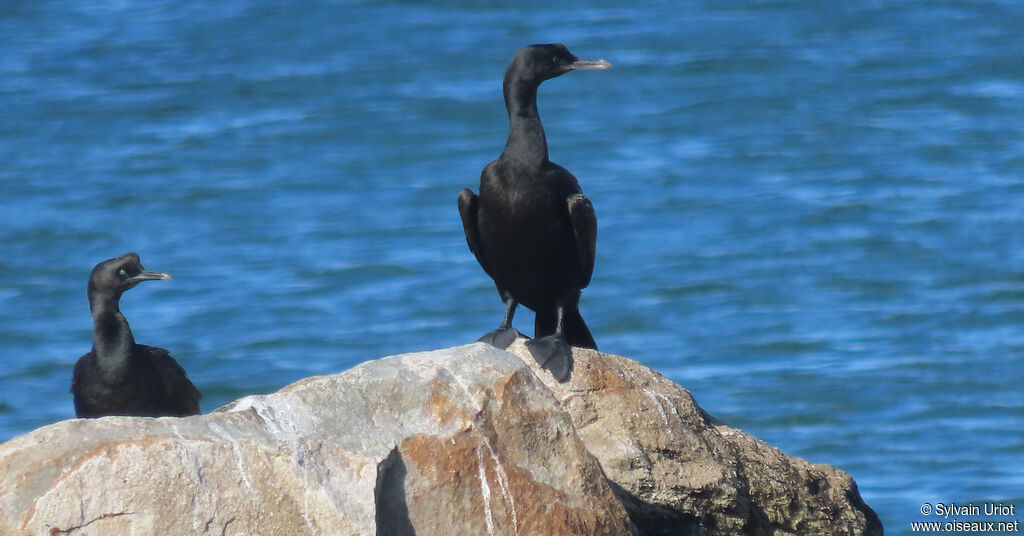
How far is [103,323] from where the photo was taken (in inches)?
282

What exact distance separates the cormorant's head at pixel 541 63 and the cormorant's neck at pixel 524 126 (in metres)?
0.04

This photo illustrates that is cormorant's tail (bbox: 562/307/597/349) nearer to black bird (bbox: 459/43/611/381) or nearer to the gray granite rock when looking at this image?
black bird (bbox: 459/43/611/381)

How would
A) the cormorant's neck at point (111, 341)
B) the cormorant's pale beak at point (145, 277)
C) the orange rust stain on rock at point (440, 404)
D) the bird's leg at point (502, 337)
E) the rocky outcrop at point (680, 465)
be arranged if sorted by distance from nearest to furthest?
1. the orange rust stain on rock at point (440, 404)
2. the rocky outcrop at point (680, 465)
3. the bird's leg at point (502, 337)
4. the cormorant's neck at point (111, 341)
5. the cormorant's pale beak at point (145, 277)

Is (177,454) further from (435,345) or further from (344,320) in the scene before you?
(344,320)

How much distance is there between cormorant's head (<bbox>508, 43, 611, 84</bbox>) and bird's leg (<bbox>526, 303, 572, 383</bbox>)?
1.20m

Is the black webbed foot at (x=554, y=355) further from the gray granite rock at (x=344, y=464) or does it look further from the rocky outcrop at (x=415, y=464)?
the gray granite rock at (x=344, y=464)

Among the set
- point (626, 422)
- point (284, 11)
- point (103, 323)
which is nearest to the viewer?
point (626, 422)

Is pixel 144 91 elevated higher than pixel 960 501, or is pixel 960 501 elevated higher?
pixel 144 91

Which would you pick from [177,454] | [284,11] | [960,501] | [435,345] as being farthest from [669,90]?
[177,454]

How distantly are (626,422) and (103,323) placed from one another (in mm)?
2527

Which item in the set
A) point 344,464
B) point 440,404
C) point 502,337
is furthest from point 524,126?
point 344,464

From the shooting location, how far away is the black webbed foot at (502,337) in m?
6.72

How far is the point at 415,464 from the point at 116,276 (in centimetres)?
282

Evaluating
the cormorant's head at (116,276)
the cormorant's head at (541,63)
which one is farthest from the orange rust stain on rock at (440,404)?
the cormorant's head at (116,276)
